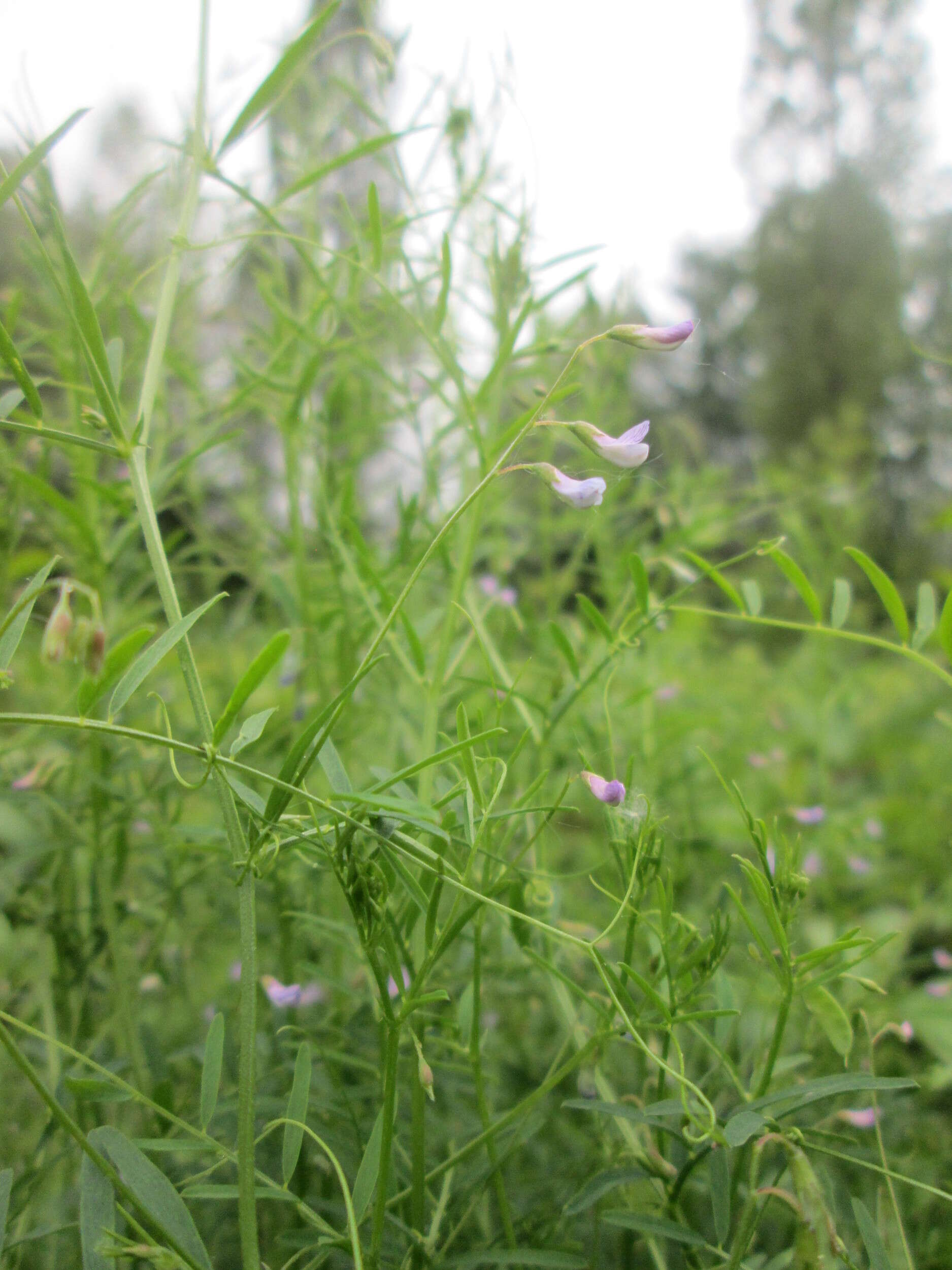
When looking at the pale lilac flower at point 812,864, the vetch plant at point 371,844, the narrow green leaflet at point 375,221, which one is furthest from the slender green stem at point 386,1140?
the pale lilac flower at point 812,864

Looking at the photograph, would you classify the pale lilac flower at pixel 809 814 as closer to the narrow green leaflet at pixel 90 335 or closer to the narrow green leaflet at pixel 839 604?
the narrow green leaflet at pixel 839 604

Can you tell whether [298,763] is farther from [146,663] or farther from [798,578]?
[798,578]

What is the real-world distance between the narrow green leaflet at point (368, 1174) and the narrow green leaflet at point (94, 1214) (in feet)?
0.26

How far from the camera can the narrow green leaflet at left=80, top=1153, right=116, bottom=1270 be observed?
10.6 inches

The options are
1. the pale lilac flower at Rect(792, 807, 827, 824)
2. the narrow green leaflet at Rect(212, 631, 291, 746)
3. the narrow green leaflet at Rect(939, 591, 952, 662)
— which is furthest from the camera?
the pale lilac flower at Rect(792, 807, 827, 824)

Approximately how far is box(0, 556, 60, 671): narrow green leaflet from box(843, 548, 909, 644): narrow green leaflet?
304 mm

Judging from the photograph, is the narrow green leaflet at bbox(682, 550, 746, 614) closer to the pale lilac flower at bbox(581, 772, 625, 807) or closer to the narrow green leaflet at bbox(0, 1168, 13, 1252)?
the pale lilac flower at bbox(581, 772, 625, 807)

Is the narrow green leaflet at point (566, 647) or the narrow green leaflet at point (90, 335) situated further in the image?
the narrow green leaflet at point (566, 647)

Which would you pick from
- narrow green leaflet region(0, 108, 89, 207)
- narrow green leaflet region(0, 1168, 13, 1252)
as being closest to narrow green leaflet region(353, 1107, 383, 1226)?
narrow green leaflet region(0, 1168, 13, 1252)

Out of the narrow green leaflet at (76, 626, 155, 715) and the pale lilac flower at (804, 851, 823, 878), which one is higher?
the narrow green leaflet at (76, 626, 155, 715)

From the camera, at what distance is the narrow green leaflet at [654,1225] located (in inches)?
12.3

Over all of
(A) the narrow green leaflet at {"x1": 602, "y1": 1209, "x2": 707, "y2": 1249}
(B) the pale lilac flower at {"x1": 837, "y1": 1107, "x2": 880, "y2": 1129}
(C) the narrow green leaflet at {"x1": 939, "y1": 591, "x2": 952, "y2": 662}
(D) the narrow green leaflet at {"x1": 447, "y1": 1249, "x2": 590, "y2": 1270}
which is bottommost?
(B) the pale lilac flower at {"x1": 837, "y1": 1107, "x2": 880, "y2": 1129}

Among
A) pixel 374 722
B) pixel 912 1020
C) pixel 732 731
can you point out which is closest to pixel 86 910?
pixel 374 722

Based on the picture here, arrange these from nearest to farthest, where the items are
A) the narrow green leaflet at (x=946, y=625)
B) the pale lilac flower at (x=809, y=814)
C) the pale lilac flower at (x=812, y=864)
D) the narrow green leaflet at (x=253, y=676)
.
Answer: the narrow green leaflet at (x=253, y=676) → the narrow green leaflet at (x=946, y=625) → the pale lilac flower at (x=809, y=814) → the pale lilac flower at (x=812, y=864)
